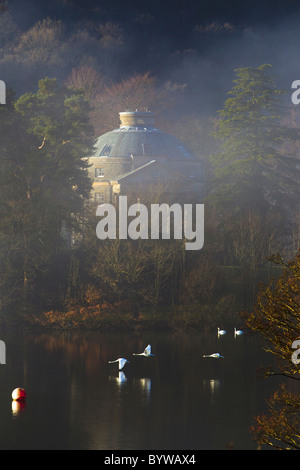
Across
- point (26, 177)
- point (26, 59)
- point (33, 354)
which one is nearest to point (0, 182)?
point (26, 177)

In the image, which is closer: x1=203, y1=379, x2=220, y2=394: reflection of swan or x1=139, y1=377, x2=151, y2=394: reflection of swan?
x1=203, y1=379, x2=220, y2=394: reflection of swan

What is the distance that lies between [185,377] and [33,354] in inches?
384

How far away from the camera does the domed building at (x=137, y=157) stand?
119938 millimetres

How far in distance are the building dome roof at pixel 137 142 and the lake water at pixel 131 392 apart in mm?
64020

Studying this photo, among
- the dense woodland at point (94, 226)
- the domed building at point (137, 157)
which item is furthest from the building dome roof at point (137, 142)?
the dense woodland at point (94, 226)

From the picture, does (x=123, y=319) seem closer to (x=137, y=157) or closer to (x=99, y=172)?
(x=99, y=172)

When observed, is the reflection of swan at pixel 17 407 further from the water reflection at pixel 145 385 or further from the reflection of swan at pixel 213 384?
the reflection of swan at pixel 213 384

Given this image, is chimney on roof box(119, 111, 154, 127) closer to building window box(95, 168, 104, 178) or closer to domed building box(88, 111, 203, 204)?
domed building box(88, 111, 203, 204)

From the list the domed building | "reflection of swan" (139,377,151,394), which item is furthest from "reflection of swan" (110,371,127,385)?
the domed building

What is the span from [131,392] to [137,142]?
83437mm

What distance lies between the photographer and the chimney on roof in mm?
136000
